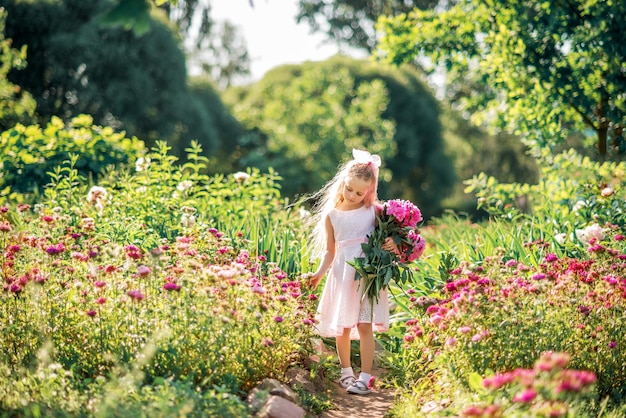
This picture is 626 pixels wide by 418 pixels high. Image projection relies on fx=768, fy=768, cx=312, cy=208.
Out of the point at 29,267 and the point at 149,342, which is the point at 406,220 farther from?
Result: the point at 29,267

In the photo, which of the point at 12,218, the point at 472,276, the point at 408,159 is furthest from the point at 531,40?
the point at 408,159

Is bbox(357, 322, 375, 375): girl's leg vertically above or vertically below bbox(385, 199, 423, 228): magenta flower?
below

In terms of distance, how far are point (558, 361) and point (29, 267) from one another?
308cm

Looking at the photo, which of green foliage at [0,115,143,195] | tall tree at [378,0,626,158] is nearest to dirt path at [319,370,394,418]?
green foliage at [0,115,143,195]

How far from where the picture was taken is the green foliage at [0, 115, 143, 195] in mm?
7703

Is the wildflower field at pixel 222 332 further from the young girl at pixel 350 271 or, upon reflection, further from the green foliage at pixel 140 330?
the young girl at pixel 350 271

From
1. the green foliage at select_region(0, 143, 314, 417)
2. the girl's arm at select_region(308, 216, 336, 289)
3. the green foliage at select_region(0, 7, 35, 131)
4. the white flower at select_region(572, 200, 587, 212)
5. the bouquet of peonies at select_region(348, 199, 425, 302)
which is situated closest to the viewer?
the green foliage at select_region(0, 143, 314, 417)

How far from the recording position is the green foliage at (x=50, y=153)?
25.3ft

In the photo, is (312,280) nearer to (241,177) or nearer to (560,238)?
(560,238)

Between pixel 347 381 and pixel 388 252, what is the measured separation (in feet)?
2.72

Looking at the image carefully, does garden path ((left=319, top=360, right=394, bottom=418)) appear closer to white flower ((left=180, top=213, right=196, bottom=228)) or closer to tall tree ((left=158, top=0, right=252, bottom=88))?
white flower ((left=180, top=213, right=196, bottom=228))

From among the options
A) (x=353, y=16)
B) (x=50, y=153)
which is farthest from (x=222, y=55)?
(x=50, y=153)

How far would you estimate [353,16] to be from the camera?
24297 millimetres

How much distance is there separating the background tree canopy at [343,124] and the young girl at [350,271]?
34.5 ft
